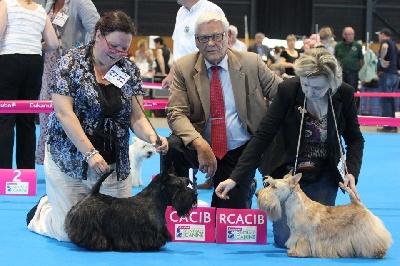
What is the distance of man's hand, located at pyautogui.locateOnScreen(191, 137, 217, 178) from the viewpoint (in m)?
3.65

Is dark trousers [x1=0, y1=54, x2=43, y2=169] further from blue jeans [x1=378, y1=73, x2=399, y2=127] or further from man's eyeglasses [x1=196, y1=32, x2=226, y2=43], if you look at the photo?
blue jeans [x1=378, y1=73, x2=399, y2=127]

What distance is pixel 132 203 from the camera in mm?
3412

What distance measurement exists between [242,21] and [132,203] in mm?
15059

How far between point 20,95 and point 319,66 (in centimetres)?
269

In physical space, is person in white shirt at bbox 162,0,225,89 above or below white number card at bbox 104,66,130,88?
above

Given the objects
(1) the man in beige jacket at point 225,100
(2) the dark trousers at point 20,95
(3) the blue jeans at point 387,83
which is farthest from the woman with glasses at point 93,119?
(3) the blue jeans at point 387,83

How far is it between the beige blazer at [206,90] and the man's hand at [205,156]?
177 mm

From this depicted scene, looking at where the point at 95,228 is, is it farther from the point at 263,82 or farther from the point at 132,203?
the point at 263,82

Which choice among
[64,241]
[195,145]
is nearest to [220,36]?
[195,145]

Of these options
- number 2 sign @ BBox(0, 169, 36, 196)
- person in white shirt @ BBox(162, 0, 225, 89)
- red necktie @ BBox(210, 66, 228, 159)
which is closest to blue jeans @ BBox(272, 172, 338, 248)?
red necktie @ BBox(210, 66, 228, 159)

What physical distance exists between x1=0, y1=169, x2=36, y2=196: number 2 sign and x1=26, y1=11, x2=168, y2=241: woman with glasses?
1247mm

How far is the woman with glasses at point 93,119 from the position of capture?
343cm

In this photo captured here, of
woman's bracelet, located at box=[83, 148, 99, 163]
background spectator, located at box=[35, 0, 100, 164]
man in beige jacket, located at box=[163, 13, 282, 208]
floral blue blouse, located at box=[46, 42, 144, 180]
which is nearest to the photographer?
woman's bracelet, located at box=[83, 148, 99, 163]

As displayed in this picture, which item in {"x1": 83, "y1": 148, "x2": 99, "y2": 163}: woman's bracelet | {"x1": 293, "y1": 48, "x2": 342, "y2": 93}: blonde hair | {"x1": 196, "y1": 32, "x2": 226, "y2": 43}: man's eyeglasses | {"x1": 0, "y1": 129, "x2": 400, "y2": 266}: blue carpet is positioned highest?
{"x1": 196, "y1": 32, "x2": 226, "y2": 43}: man's eyeglasses
